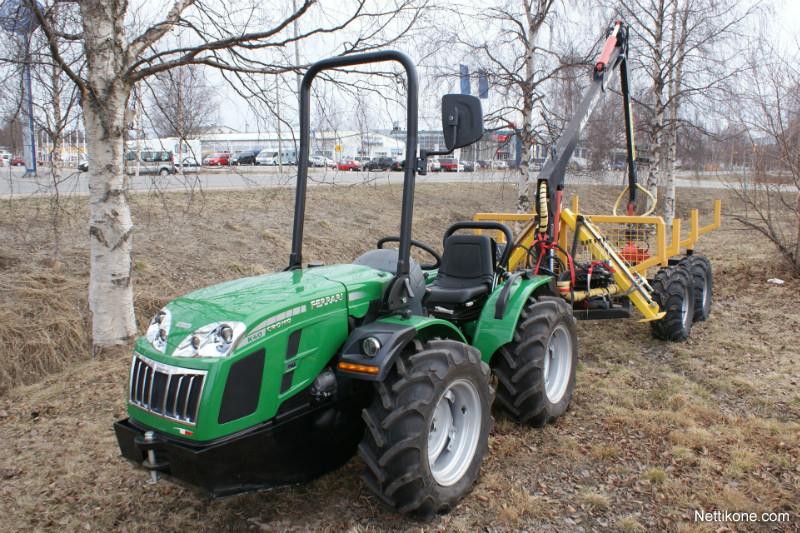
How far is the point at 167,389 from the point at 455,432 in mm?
1635

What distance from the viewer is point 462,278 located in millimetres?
4637

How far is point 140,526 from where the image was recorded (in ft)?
10.6

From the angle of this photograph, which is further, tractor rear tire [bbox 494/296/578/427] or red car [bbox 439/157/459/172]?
red car [bbox 439/157/459/172]

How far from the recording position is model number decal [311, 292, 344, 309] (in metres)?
3.09

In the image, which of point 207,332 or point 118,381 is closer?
Answer: point 207,332

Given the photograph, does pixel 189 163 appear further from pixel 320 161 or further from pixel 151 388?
pixel 151 388

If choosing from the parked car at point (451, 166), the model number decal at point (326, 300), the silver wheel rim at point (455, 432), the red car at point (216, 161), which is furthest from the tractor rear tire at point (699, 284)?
the parked car at point (451, 166)

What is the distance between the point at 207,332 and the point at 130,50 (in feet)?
13.3

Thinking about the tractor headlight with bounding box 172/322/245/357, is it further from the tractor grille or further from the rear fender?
the rear fender

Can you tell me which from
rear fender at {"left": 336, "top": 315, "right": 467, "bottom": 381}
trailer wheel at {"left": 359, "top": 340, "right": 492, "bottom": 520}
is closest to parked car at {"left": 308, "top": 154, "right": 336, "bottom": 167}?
rear fender at {"left": 336, "top": 315, "right": 467, "bottom": 381}

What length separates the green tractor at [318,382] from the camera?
2.71 meters

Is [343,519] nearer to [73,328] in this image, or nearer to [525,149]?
[73,328]

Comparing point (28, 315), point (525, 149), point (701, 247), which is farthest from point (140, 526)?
point (701, 247)

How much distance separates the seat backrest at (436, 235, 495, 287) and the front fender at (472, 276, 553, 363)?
0.24m
